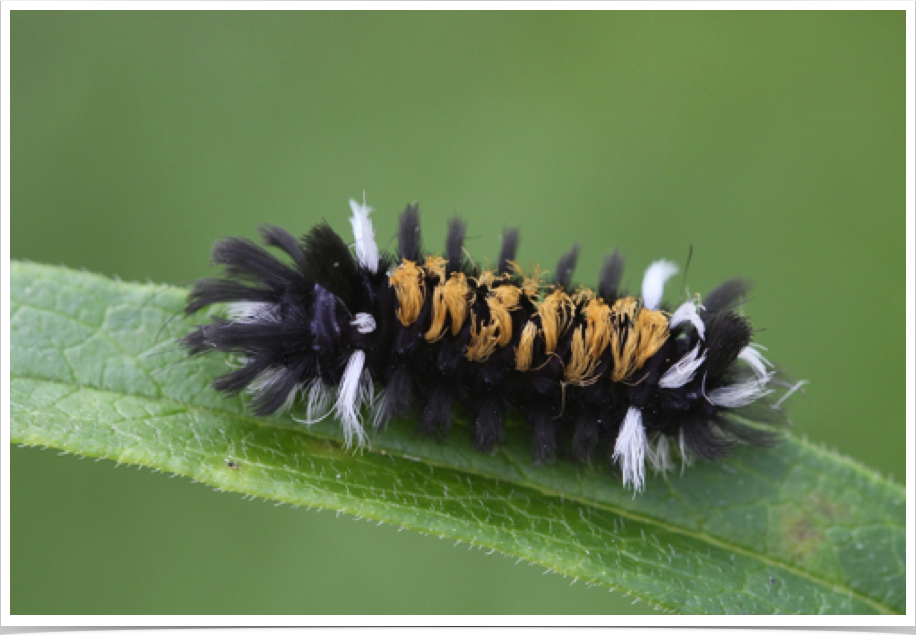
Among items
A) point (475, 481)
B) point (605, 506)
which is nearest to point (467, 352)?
point (475, 481)

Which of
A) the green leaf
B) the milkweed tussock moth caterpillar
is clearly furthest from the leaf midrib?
the milkweed tussock moth caterpillar

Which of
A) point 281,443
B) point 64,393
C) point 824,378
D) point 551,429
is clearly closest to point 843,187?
point 824,378

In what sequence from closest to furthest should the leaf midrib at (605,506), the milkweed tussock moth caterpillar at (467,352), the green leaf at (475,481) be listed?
1. the green leaf at (475,481)
2. the leaf midrib at (605,506)
3. the milkweed tussock moth caterpillar at (467,352)

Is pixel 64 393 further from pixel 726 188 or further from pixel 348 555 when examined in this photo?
pixel 726 188

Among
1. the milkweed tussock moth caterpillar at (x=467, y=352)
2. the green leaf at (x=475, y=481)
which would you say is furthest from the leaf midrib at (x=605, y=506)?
the milkweed tussock moth caterpillar at (x=467, y=352)

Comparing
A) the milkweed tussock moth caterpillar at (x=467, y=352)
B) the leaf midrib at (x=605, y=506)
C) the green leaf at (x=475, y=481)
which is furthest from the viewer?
the milkweed tussock moth caterpillar at (x=467, y=352)

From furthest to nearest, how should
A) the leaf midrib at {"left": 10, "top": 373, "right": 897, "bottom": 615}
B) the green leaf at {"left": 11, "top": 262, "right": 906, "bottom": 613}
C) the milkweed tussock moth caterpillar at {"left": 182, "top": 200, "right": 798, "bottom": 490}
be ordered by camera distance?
1. the milkweed tussock moth caterpillar at {"left": 182, "top": 200, "right": 798, "bottom": 490}
2. the leaf midrib at {"left": 10, "top": 373, "right": 897, "bottom": 615}
3. the green leaf at {"left": 11, "top": 262, "right": 906, "bottom": 613}

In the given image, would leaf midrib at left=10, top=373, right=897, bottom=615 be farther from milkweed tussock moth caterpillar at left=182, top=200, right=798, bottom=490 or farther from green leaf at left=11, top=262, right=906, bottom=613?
milkweed tussock moth caterpillar at left=182, top=200, right=798, bottom=490

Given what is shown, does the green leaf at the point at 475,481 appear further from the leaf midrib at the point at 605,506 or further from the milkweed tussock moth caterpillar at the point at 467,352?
the milkweed tussock moth caterpillar at the point at 467,352
